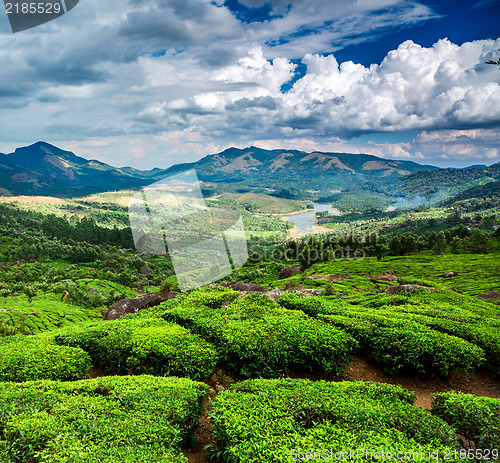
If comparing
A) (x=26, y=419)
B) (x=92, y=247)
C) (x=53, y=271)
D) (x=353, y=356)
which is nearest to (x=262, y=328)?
(x=353, y=356)

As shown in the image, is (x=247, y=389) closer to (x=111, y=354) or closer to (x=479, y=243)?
(x=111, y=354)

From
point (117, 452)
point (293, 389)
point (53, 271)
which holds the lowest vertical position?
point (53, 271)

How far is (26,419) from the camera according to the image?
674cm

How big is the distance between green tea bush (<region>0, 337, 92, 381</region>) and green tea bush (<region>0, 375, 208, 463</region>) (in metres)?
1.26

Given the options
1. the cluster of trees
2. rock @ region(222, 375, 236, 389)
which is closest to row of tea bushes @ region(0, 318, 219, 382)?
rock @ region(222, 375, 236, 389)

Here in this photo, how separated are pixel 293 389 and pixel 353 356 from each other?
5.16 meters

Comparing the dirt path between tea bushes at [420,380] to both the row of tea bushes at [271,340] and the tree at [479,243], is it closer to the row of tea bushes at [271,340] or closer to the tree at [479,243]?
the row of tea bushes at [271,340]

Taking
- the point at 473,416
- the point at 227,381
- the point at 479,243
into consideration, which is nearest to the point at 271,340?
the point at 227,381

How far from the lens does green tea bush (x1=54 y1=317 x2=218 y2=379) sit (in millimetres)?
10172

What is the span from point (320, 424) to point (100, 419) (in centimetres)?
546

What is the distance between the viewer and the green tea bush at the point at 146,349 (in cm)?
1017

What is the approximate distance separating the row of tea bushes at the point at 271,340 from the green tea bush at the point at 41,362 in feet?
13.6

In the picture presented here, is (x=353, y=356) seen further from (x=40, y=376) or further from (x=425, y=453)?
(x=40, y=376)

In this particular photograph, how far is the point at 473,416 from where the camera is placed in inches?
291
